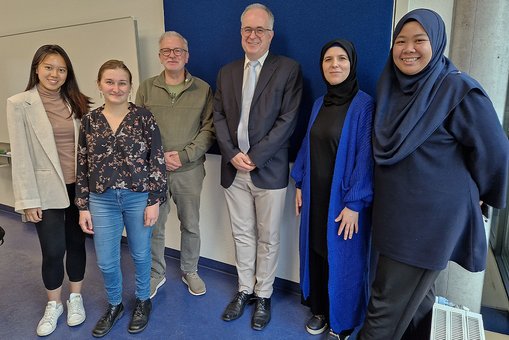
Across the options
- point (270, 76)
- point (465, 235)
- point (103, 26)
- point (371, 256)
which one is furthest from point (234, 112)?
point (103, 26)

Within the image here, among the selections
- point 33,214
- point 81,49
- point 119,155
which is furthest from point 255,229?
point 81,49

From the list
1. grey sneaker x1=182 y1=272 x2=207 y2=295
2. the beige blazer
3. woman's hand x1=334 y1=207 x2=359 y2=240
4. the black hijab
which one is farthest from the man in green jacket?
woman's hand x1=334 y1=207 x2=359 y2=240

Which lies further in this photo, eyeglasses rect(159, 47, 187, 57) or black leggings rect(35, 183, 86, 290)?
eyeglasses rect(159, 47, 187, 57)

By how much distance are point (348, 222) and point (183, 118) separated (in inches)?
44.9

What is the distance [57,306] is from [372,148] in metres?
2.04

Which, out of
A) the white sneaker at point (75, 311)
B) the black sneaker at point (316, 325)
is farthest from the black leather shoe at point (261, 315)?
the white sneaker at point (75, 311)

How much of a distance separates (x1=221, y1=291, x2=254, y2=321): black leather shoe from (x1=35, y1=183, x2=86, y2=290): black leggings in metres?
0.93

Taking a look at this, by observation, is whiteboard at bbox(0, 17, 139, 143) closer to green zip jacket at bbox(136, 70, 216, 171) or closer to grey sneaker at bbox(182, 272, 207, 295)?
green zip jacket at bbox(136, 70, 216, 171)

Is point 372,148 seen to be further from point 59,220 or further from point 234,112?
point 59,220

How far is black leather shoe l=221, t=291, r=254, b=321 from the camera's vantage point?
82.6 inches

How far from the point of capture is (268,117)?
187 centimetres

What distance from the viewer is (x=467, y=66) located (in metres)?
1.66

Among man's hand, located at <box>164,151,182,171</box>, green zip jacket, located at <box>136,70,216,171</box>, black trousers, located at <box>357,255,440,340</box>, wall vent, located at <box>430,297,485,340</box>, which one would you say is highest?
green zip jacket, located at <box>136,70,216,171</box>

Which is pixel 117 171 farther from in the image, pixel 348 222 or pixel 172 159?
pixel 348 222
